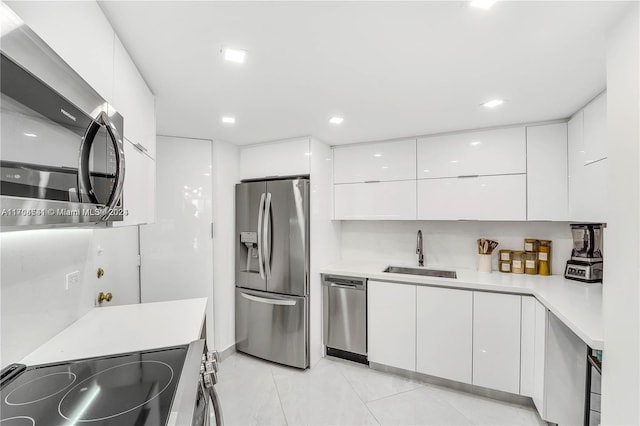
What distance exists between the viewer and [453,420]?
2.03 meters

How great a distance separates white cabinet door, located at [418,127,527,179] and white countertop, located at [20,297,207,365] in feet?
7.58

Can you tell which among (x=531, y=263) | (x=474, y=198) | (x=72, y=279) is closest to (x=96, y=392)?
(x=72, y=279)

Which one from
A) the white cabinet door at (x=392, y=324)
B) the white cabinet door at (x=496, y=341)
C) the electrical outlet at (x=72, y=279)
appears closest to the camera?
the electrical outlet at (x=72, y=279)

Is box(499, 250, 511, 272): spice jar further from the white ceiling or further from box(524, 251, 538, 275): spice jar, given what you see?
the white ceiling

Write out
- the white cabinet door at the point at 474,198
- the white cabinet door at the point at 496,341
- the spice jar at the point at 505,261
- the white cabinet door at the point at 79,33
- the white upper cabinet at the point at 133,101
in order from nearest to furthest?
the white cabinet door at the point at 79,33 → the white upper cabinet at the point at 133,101 → the white cabinet door at the point at 496,341 → the white cabinet door at the point at 474,198 → the spice jar at the point at 505,261

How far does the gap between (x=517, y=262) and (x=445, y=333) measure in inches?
37.7

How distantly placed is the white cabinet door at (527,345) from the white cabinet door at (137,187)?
103 inches

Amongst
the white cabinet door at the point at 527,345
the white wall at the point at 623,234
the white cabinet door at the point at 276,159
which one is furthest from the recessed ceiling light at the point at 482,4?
the white cabinet door at the point at 527,345

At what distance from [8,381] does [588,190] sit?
3149mm

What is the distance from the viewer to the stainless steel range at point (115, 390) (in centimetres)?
78

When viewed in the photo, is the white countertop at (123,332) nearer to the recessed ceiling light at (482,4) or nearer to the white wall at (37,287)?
the white wall at (37,287)

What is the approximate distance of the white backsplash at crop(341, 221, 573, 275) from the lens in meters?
2.54

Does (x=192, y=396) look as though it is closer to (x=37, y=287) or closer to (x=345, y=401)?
(x=37, y=287)

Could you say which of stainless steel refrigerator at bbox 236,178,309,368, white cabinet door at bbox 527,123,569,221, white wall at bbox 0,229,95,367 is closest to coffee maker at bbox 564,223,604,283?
white cabinet door at bbox 527,123,569,221
